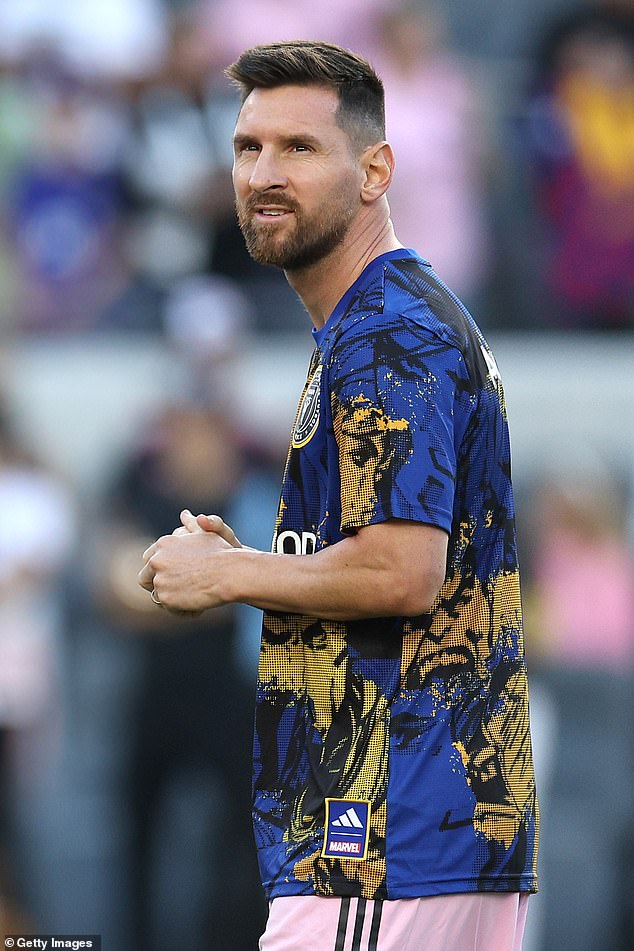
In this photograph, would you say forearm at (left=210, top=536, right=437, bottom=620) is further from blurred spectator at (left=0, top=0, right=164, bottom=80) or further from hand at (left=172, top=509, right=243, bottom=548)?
blurred spectator at (left=0, top=0, right=164, bottom=80)

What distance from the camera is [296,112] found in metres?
2.81

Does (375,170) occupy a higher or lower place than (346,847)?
higher

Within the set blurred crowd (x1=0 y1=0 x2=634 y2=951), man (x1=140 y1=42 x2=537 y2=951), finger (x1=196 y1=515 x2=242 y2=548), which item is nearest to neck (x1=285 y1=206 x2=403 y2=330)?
man (x1=140 y1=42 x2=537 y2=951)

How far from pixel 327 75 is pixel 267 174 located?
232 millimetres

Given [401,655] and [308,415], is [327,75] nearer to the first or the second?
[308,415]

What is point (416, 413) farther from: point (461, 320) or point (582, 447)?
point (582, 447)

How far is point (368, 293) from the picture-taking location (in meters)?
2.72

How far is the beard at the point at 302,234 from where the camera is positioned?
278 centimetres

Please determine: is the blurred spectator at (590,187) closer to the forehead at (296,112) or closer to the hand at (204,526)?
the forehead at (296,112)

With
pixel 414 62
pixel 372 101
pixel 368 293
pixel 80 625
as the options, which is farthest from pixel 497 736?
pixel 414 62

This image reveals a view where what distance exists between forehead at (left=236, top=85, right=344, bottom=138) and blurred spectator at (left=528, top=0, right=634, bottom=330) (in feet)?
19.0

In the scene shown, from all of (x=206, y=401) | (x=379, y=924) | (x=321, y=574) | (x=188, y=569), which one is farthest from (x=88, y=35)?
(x=379, y=924)

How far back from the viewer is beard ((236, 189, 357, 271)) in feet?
9.11

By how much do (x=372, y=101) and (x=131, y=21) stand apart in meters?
5.99
